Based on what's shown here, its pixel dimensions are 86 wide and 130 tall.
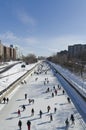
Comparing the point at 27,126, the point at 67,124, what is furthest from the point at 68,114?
the point at 27,126

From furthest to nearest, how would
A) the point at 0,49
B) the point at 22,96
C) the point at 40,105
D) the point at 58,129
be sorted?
the point at 0,49 < the point at 22,96 < the point at 40,105 < the point at 58,129

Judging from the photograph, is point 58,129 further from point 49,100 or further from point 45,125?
point 49,100

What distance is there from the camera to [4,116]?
75.6 ft

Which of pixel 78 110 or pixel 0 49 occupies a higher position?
pixel 0 49

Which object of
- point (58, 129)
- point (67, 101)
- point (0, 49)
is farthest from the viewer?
point (0, 49)

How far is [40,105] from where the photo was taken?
2805cm

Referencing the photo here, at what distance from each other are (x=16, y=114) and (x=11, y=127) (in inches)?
170

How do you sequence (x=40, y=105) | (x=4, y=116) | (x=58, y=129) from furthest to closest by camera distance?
(x=40, y=105), (x=4, y=116), (x=58, y=129)

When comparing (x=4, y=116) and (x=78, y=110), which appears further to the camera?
(x=78, y=110)

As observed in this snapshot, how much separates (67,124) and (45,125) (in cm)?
180

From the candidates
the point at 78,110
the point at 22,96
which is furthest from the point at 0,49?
the point at 78,110

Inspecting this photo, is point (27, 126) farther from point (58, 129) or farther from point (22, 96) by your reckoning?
point (22, 96)

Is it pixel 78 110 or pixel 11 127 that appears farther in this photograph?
pixel 78 110

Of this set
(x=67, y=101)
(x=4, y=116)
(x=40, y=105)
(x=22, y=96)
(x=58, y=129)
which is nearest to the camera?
(x=58, y=129)
